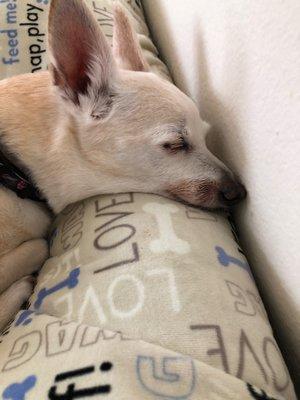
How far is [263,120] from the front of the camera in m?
0.87

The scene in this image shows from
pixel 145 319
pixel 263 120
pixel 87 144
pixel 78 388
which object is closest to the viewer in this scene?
pixel 78 388

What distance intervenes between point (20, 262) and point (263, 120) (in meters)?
0.78

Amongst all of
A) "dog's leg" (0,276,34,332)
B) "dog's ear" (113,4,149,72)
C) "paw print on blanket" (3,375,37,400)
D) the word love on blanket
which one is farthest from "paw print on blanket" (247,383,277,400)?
"dog's ear" (113,4,149,72)

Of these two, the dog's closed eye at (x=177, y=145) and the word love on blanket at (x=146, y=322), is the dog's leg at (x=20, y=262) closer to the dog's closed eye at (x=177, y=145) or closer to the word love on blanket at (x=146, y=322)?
the word love on blanket at (x=146, y=322)

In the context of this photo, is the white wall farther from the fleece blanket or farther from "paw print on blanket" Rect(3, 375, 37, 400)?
"paw print on blanket" Rect(3, 375, 37, 400)

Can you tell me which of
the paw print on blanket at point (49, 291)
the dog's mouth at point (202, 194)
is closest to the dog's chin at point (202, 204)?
the dog's mouth at point (202, 194)

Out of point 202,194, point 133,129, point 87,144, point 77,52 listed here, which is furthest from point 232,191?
point 77,52

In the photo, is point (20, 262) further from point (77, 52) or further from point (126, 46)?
point (126, 46)

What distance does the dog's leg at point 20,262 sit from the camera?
1.16 meters

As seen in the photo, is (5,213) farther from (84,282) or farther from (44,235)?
(84,282)

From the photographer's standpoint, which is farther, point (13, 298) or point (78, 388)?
point (13, 298)

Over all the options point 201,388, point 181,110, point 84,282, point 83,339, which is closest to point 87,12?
point 181,110

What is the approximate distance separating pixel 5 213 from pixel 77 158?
0.86 feet

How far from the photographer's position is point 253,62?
0.89 m
